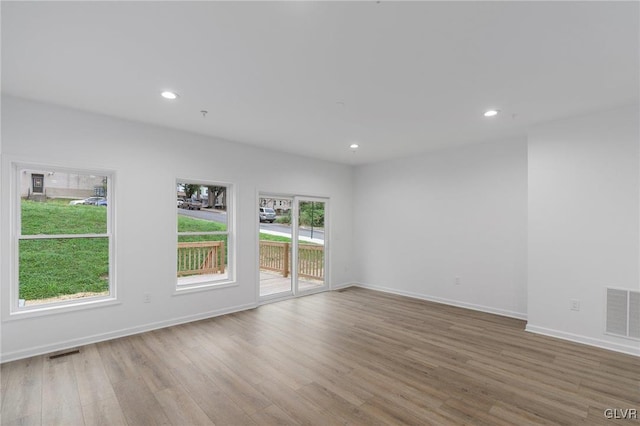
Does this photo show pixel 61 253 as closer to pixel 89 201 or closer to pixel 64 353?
pixel 89 201

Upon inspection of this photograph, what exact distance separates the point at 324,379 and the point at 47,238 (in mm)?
3407

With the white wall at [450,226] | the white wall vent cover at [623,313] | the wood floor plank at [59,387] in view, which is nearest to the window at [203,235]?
the wood floor plank at [59,387]

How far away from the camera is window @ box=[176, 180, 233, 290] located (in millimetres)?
4434

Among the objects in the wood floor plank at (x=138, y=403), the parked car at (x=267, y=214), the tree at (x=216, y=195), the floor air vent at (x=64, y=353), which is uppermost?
the tree at (x=216, y=195)

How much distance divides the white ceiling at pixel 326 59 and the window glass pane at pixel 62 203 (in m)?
0.88

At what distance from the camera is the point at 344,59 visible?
92.4 inches

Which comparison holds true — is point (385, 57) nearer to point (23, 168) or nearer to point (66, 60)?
point (66, 60)

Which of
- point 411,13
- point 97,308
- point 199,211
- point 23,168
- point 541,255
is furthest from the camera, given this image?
point 199,211

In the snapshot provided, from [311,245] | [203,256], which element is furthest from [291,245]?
[203,256]

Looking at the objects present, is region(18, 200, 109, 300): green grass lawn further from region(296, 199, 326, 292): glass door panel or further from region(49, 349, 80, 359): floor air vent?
region(296, 199, 326, 292): glass door panel

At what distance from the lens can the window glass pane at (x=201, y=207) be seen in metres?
4.45

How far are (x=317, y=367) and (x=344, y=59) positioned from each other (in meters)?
2.80

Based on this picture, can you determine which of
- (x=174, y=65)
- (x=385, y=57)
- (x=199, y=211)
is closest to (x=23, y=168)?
(x=199, y=211)

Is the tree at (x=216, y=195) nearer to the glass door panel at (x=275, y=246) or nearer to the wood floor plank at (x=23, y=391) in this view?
the glass door panel at (x=275, y=246)
